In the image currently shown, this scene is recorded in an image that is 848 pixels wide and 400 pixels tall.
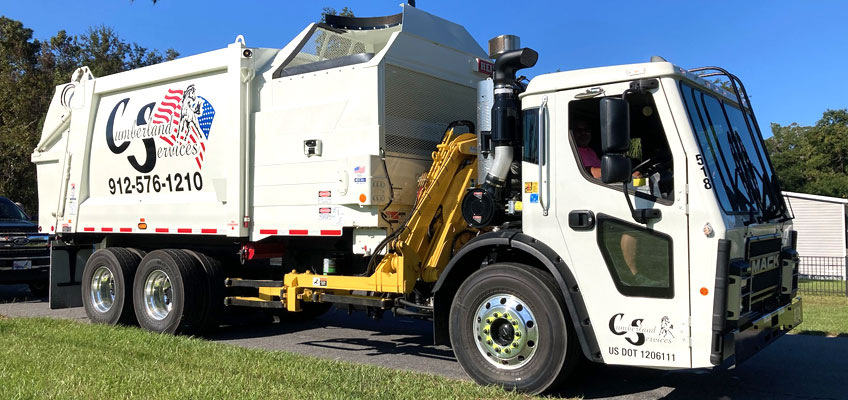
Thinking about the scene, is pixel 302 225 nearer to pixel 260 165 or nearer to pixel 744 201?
pixel 260 165

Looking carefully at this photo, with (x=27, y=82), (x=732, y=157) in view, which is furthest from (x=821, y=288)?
(x=27, y=82)

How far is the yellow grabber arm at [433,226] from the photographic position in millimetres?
6301

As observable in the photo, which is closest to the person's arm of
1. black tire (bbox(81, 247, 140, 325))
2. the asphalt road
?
the asphalt road

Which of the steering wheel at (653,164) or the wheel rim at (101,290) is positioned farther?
the wheel rim at (101,290)

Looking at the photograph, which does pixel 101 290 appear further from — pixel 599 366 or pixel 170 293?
pixel 599 366

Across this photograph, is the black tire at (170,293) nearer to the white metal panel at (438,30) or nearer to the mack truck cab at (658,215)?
the white metal panel at (438,30)

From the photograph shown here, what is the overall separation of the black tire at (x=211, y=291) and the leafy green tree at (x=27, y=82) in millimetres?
16348

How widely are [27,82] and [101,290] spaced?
17848 mm

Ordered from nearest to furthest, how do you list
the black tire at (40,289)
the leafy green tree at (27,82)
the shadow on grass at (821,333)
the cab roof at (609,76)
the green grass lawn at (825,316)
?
1. the cab roof at (609,76)
2. the shadow on grass at (821,333)
3. the green grass lawn at (825,316)
4. the black tire at (40,289)
5. the leafy green tree at (27,82)

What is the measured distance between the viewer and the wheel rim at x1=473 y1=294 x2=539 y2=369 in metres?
5.25

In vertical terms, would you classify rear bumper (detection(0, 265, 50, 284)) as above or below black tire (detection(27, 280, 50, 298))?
above

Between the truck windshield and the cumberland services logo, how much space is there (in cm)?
527

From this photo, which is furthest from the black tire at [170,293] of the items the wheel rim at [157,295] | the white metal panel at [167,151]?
the white metal panel at [167,151]

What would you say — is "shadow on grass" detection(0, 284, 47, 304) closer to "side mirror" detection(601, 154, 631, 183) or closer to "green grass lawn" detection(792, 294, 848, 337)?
"side mirror" detection(601, 154, 631, 183)
